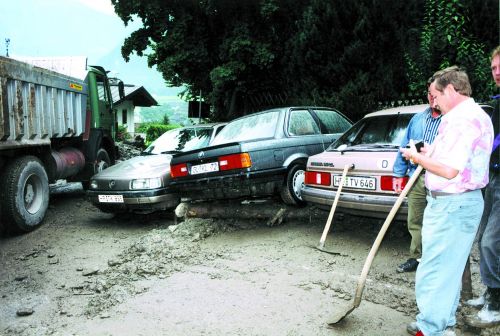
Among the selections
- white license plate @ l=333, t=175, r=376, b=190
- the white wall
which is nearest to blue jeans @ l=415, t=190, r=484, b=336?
white license plate @ l=333, t=175, r=376, b=190

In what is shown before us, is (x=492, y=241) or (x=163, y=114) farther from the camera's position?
(x=163, y=114)

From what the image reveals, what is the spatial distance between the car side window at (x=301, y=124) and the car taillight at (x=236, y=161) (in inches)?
42.5

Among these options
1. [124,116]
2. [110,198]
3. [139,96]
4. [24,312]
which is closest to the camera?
[24,312]

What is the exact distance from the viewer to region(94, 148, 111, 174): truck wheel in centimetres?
953

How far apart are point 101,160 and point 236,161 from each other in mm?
5439

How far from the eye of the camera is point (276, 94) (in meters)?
12.7

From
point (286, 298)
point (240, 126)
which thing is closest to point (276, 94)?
point (240, 126)

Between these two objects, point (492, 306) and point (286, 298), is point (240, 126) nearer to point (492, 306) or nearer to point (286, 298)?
point (286, 298)

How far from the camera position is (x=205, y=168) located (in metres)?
5.85

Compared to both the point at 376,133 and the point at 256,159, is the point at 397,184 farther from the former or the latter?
the point at 256,159

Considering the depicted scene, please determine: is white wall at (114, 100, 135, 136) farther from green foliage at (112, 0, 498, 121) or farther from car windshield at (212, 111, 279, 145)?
car windshield at (212, 111, 279, 145)

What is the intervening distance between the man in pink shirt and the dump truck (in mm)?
5665

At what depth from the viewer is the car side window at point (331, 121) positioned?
7094 millimetres

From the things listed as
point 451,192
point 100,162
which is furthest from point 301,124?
point 100,162
